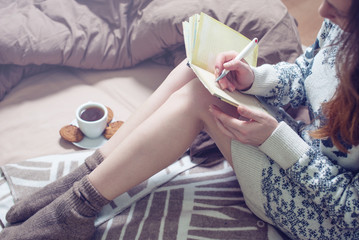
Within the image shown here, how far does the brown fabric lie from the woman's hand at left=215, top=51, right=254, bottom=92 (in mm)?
250

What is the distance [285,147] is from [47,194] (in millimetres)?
575

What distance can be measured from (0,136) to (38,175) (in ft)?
0.62

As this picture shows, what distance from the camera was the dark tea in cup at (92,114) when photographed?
3.24 ft

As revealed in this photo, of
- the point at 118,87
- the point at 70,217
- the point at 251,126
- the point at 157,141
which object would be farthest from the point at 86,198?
the point at 118,87

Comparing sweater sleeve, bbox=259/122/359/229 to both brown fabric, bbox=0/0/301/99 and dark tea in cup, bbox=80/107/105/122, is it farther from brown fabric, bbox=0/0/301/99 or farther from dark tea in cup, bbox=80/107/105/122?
dark tea in cup, bbox=80/107/105/122

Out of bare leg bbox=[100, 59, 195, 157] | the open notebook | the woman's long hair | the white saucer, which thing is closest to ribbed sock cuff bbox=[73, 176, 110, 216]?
bare leg bbox=[100, 59, 195, 157]

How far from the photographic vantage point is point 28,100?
3.67 feet

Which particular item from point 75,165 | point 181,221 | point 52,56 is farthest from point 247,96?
point 52,56

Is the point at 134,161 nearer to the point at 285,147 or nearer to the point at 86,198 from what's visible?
the point at 86,198

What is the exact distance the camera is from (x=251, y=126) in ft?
2.26

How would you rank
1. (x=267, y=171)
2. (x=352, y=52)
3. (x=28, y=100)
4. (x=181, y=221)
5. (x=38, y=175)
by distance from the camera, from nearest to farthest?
1. (x=352, y=52)
2. (x=267, y=171)
3. (x=181, y=221)
4. (x=38, y=175)
5. (x=28, y=100)

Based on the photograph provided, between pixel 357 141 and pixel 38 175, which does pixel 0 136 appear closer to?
pixel 38 175

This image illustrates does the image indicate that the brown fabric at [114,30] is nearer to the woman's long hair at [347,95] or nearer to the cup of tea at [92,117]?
the cup of tea at [92,117]

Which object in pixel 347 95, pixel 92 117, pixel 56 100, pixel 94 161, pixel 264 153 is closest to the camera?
pixel 347 95
